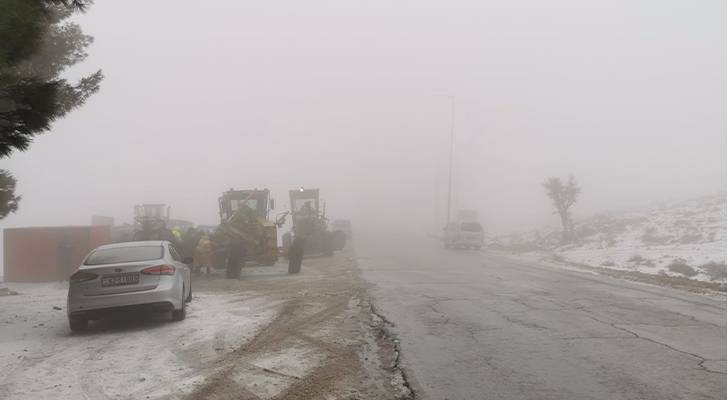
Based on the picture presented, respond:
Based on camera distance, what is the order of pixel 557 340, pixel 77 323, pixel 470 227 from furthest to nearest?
1. pixel 470 227
2. pixel 77 323
3. pixel 557 340

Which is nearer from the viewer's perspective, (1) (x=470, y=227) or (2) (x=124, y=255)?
(2) (x=124, y=255)

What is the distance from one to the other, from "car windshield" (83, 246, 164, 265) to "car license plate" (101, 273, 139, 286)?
0.41m

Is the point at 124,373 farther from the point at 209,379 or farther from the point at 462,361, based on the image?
the point at 462,361

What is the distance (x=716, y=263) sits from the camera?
2086 centimetres

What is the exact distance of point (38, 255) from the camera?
20.8 m

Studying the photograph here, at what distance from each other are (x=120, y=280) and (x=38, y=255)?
1271 cm

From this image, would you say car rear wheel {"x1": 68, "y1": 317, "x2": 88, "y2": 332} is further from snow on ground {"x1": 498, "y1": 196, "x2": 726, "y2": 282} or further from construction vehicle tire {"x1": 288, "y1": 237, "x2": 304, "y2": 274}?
snow on ground {"x1": 498, "y1": 196, "x2": 726, "y2": 282}

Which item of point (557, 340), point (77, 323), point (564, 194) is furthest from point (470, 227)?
point (77, 323)

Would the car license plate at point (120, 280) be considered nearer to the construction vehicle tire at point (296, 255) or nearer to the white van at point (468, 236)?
the construction vehicle tire at point (296, 255)

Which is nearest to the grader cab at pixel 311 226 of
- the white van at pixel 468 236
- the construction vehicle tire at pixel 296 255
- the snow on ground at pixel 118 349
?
the construction vehicle tire at pixel 296 255

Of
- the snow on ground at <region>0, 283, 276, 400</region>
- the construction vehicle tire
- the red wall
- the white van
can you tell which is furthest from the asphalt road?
the white van

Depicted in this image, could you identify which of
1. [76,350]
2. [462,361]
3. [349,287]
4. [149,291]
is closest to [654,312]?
[462,361]

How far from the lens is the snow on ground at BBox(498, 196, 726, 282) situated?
21631 mm

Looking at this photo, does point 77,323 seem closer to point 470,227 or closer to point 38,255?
point 38,255
